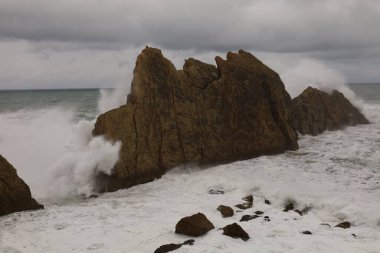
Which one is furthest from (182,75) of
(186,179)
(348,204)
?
(348,204)

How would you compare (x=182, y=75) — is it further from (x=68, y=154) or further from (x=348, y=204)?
(x=348, y=204)

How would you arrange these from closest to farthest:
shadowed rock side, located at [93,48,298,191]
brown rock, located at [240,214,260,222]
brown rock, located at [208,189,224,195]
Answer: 1. brown rock, located at [240,214,260,222]
2. brown rock, located at [208,189,224,195]
3. shadowed rock side, located at [93,48,298,191]

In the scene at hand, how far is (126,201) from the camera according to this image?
597 inches

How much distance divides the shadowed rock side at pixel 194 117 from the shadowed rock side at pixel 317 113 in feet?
17.4

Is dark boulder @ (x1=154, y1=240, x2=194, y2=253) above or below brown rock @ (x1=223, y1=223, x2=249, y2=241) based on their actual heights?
below

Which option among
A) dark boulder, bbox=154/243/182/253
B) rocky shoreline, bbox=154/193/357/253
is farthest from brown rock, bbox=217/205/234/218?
dark boulder, bbox=154/243/182/253

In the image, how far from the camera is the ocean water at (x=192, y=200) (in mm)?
11125

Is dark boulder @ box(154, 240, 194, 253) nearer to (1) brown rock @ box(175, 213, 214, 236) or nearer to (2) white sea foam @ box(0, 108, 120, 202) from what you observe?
(1) brown rock @ box(175, 213, 214, 236)

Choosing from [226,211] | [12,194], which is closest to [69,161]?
[12,194]

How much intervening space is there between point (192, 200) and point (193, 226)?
3.39 metres

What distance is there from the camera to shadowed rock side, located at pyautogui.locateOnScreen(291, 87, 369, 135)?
28156 mm

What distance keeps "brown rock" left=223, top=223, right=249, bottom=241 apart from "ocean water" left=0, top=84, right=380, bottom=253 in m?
0.18

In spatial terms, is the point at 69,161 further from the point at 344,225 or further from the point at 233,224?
the point at 344,225

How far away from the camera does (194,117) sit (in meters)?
20.5
